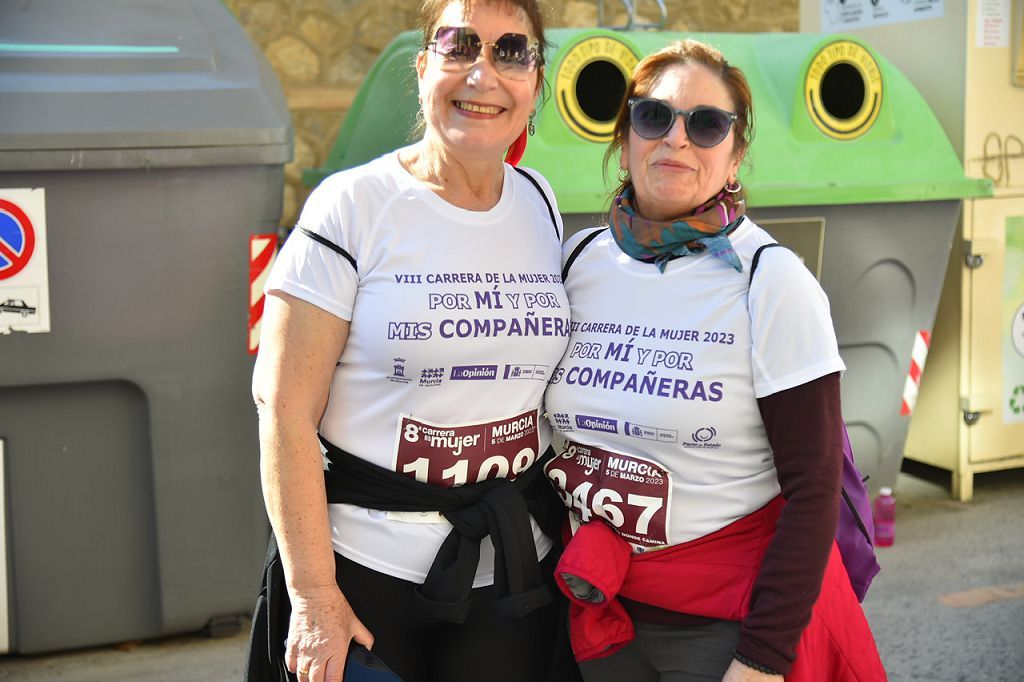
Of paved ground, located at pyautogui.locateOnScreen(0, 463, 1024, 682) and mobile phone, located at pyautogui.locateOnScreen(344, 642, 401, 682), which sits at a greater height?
mobile phone, located at pyautogui.locateOnScreen(344, 642, 401, 682)

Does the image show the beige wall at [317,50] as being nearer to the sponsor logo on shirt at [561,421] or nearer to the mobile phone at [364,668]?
the sponsor logo on shirt at [561,421]

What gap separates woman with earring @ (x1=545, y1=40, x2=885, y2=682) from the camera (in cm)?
165

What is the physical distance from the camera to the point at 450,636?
1.85 meters

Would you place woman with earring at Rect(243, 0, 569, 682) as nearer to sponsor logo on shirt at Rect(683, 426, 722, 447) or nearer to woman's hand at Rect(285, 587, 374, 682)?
woman's hand at Rect(285, 587, 374, 682)

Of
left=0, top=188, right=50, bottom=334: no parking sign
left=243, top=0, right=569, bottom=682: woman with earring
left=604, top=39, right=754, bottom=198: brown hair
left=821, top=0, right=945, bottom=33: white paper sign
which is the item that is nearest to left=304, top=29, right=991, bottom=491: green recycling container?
left=821, top=0, right=945, bottom=33: white paper sign

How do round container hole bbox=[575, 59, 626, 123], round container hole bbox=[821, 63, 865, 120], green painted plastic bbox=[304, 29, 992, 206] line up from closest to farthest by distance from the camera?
1. green painted plastic bbox=[304, 29, 992, 206]
2. round container hole bbox=[575, 59, 626, 123]
3. round container hole bbox=[821, 63, 865, 120]

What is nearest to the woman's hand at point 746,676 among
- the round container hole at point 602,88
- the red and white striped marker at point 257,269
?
the red and white striped marker at point 257,269

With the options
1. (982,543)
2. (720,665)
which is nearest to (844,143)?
(982,543)

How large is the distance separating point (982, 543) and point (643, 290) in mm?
2847

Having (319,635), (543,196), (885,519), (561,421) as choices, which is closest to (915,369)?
(885,519)

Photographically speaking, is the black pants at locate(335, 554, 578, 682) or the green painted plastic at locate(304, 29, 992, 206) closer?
the black pants at locate(335, 554, 578, 682)

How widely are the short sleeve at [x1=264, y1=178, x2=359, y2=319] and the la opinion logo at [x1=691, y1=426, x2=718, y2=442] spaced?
0.54 meters

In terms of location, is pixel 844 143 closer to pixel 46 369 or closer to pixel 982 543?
pixel 982 543

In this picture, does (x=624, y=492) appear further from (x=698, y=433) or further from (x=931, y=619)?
(x=931, y=619)
